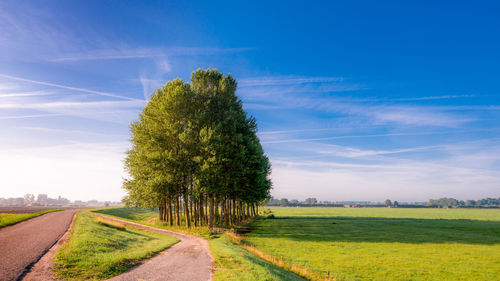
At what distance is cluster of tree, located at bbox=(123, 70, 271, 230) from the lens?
3450 centimetres

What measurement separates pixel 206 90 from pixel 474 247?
154ft

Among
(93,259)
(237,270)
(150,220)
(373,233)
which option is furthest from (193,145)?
(373,233)

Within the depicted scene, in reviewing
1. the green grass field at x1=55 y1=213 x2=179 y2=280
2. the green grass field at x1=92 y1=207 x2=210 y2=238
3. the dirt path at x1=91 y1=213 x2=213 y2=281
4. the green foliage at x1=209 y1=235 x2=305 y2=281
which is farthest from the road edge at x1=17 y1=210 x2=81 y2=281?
the green grass field at x1=92 y1=207 x2=210 y2=238

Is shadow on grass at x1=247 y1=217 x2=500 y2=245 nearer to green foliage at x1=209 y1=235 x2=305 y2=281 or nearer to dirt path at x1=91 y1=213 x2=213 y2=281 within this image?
dirt path at x1=91 y1=213 x2=213 y2=281

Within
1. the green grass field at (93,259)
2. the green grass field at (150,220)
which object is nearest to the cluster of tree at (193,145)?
the green grass field at (150,220)

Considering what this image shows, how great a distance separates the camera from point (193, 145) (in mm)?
35812

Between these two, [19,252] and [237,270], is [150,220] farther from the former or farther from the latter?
[237,270]

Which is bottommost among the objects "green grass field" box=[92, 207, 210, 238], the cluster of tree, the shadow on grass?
the shadow on grass

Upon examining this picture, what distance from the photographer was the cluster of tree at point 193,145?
34.5 metres

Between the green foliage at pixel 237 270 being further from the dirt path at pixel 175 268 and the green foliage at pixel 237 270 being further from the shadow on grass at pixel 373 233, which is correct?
the shadow on grass at pixel 373 233

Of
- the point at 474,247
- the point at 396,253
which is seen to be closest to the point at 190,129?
the point at 396,253

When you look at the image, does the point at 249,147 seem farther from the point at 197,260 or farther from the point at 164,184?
the point at 197,260

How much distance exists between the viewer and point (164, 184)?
116ft

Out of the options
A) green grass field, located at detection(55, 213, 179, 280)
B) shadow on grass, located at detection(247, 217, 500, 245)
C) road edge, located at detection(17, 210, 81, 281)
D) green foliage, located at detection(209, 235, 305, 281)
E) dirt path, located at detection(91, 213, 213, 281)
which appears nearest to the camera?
road edge, located at detection(17, 210, 81, 281)
